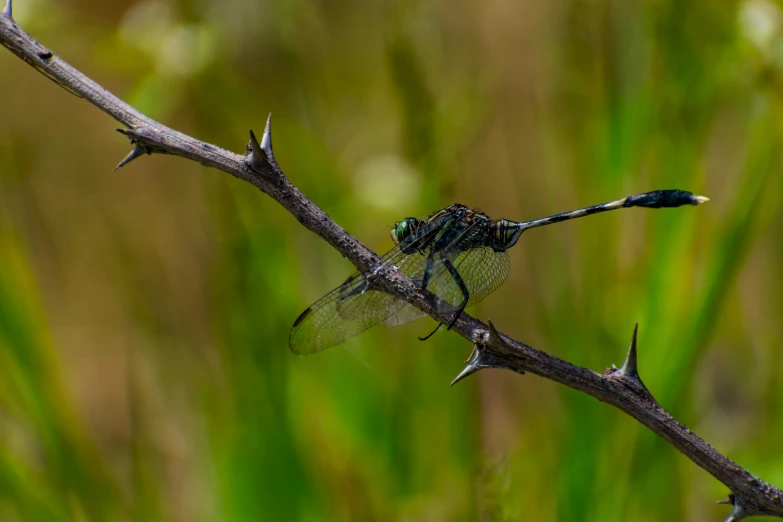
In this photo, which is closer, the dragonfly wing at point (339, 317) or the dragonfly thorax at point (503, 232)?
the dragonfly wing at point (339, 317)

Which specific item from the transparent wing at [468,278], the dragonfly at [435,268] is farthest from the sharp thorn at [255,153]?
the transparent wing at [468,278]

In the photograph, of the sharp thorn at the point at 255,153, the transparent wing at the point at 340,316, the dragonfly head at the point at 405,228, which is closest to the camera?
the sharp thorn at the point at 255,153

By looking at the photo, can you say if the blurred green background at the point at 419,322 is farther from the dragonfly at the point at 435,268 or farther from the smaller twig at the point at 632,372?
the smaller twig at the point at 632,372

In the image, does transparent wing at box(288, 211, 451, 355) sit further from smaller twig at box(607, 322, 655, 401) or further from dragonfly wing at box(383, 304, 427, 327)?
smaller twig at box(607, 322, 655, 401)

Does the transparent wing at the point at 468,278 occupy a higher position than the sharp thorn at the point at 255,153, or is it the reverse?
the transparent wing at the point at 468,278

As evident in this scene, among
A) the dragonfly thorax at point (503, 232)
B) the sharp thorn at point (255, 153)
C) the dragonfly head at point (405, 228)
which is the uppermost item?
the dragonfly thorax at point (503, 232)

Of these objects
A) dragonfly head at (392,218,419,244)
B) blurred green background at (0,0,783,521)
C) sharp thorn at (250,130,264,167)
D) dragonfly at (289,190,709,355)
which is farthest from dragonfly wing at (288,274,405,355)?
sharp thorn at (250,130,264,167)

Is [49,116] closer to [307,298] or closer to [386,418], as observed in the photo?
[307,298]

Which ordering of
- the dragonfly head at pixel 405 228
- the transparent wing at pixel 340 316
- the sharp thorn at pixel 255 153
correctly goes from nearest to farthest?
1. the sharp thorn at pixel 255 153
2. the transparent wing at pixel 340 316
3. the dragonfly head at pixel 405 228

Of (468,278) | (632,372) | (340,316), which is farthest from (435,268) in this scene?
(632,372)
